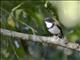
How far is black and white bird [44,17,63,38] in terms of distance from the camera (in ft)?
2.42

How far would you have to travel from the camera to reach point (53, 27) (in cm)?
74

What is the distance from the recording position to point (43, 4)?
2.52 feet

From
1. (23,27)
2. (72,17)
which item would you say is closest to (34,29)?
(23,27)

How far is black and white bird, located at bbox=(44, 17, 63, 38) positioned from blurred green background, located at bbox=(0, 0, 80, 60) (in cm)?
1

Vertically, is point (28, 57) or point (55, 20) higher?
point (55, 20)

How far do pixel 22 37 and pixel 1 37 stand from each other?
0.08 m

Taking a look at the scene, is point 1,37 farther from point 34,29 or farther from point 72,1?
point 72,1

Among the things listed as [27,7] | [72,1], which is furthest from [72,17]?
[27,7]

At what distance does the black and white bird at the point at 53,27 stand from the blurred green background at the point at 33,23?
1 cm

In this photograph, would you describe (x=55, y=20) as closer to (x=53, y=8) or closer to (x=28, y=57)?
(x=53, y=8)

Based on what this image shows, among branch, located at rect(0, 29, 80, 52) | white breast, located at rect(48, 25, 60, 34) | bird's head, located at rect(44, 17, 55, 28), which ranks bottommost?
branch, located at rect(0, 29, 80, 52)

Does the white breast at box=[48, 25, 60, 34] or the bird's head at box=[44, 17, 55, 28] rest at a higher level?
the bird's head at box=[44, 17, 55, 28]

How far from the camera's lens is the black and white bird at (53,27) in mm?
737

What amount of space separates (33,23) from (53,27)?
75mm
